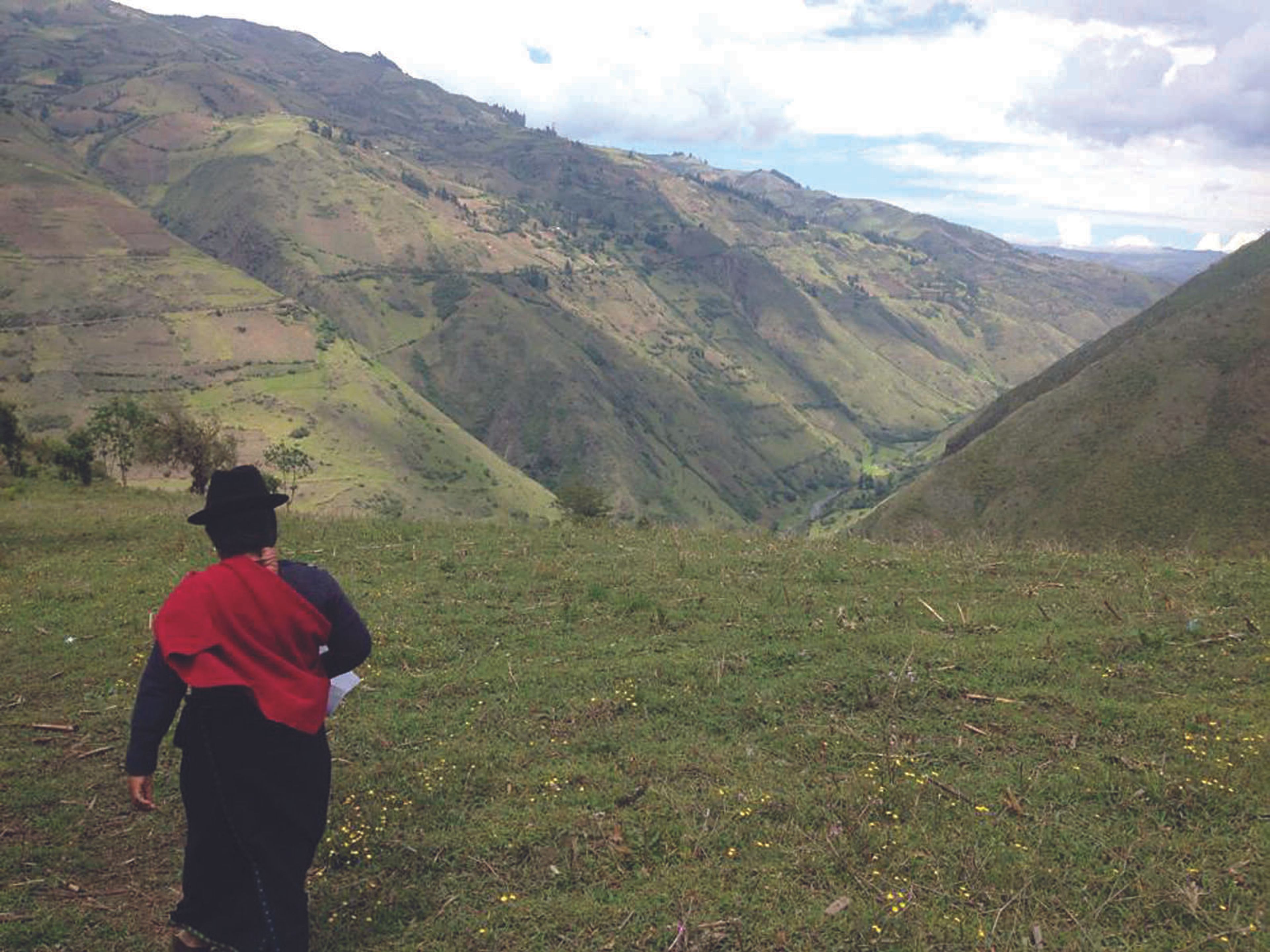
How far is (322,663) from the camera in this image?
556 centimetres

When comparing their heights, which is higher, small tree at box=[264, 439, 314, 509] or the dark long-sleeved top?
the dark long-sleeved top

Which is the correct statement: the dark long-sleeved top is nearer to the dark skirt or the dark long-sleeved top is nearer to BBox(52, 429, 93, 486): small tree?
the dark skirt

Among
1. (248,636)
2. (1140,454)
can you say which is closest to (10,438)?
(248,636)

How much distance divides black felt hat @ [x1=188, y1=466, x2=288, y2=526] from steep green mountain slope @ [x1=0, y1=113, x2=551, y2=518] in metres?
119

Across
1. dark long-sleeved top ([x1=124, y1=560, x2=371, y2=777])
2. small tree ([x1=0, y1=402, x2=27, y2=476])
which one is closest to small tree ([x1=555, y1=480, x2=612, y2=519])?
small tree ([x1=0, y1=402, x2=27, y2=476])

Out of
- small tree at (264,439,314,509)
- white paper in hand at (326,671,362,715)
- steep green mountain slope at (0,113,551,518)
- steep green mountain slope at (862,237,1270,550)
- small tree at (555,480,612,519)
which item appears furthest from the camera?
steep green mountain slope at (0,113,551,518)

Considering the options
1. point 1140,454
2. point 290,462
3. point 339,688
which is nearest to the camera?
point 339,688

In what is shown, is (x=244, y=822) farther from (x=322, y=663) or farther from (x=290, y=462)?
(x=290, y=462)

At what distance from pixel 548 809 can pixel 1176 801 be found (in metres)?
6.12

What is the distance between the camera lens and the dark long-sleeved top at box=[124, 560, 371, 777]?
5.14m

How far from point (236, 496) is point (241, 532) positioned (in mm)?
261

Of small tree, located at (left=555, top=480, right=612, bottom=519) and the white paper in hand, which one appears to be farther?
small tree, located at (left=555, top=480, right=612, bottom=519)

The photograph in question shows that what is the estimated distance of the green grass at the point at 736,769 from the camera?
20.8ft

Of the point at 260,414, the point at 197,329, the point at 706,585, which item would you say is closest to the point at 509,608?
the point at 706,585
